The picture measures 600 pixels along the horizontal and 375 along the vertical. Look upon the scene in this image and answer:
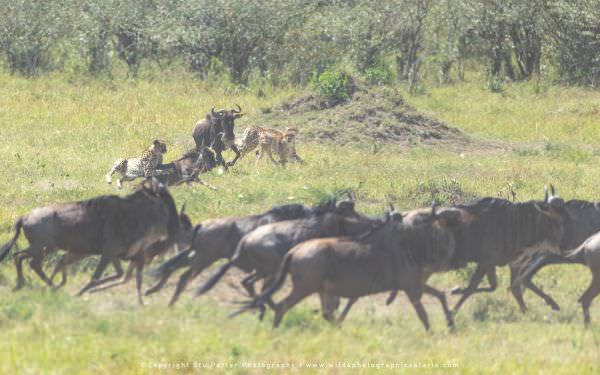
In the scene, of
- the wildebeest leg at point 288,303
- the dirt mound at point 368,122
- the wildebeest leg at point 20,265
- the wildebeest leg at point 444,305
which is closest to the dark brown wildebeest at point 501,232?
the wildebeest leg at point 444,305

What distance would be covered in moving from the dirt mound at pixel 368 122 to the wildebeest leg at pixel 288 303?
11.8m

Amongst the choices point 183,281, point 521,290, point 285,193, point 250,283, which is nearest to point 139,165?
point 285,193

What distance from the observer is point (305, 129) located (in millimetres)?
22344

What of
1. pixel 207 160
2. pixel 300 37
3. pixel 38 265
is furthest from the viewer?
pixel 300 37

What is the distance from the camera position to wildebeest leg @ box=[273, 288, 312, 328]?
9750mm

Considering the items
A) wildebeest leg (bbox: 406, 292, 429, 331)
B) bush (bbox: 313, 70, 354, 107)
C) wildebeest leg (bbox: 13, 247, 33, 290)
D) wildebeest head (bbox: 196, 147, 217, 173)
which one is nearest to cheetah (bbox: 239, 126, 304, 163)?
wildebeest head (bbox: 196, 147, 217, 173)

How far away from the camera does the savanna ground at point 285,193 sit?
915cm

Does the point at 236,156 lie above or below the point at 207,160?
below

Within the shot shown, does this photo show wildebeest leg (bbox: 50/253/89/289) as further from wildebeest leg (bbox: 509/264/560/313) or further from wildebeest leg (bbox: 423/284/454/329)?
wildebeest leg (bbox: 509/264/560/313)

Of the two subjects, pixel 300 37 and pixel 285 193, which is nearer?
pixel 285 193

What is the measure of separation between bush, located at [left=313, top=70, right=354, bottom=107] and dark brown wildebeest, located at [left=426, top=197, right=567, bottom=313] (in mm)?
11628

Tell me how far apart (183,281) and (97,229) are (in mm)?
1040

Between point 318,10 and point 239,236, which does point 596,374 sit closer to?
point 239,236

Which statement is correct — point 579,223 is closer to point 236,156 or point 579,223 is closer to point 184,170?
point 184,170
